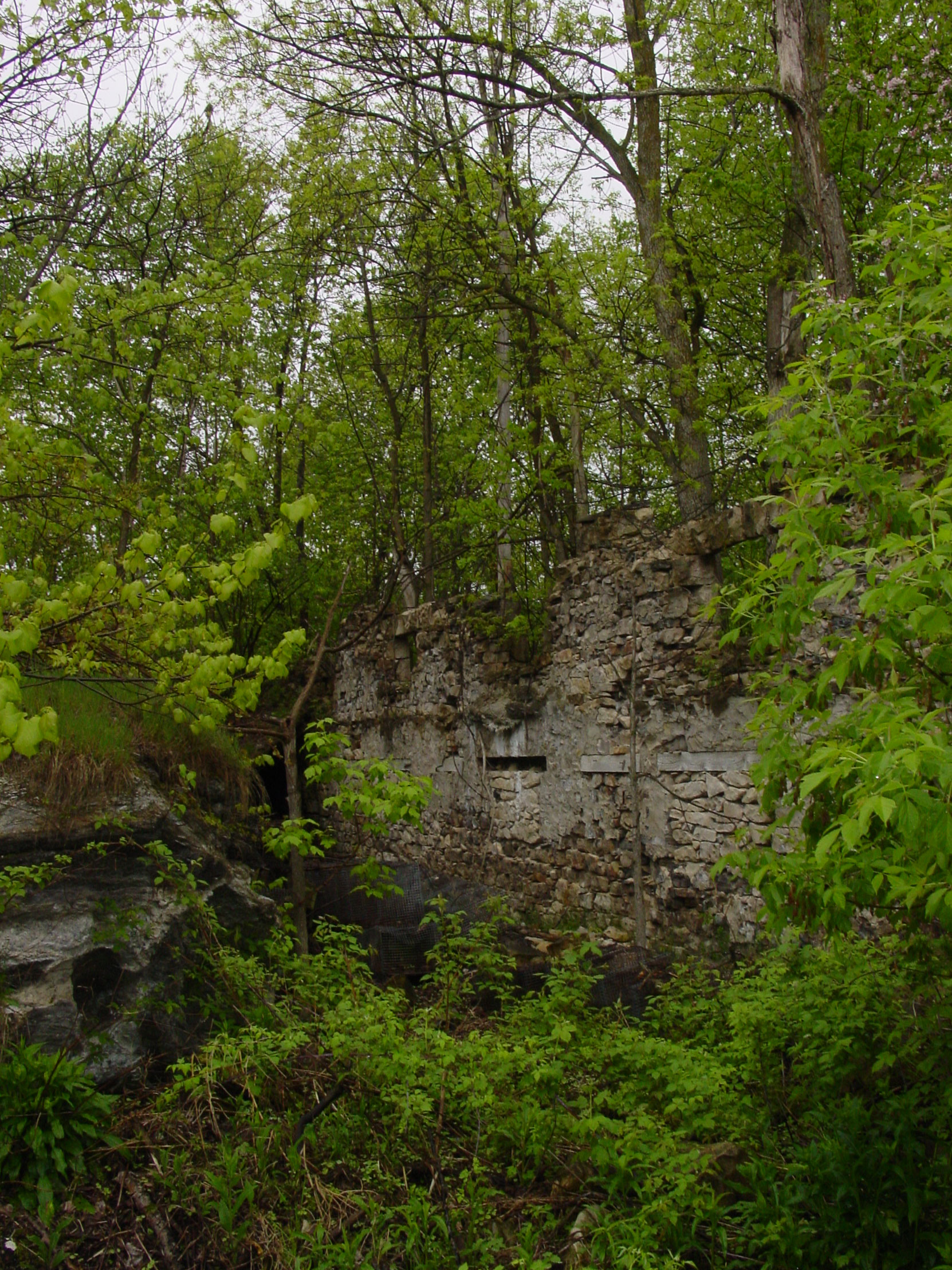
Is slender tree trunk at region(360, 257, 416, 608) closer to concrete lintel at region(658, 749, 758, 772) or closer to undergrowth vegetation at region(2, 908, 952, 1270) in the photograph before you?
concrete lintel at region(658, 749, 758, 772)

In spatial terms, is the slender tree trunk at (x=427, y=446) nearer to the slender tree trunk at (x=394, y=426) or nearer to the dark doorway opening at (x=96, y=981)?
the slender tree trunk at (x=394, y=426)

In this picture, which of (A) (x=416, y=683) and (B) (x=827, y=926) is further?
(A) (x=416, y=683)

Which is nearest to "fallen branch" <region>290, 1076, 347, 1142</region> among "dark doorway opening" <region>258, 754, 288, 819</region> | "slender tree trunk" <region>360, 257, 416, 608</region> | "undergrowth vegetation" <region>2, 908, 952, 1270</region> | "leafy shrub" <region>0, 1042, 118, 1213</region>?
"undergrowth vegetation" <region>2, 908, 952, 1270</region>

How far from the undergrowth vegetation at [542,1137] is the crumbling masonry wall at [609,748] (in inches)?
68.8

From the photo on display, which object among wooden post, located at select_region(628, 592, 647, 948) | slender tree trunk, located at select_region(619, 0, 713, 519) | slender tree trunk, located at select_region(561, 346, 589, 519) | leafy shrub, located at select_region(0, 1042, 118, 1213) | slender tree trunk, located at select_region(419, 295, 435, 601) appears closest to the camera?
leafy shrub, located at select_region(0, 1042, 118, 1213)

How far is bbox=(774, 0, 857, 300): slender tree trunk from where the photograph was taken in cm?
607

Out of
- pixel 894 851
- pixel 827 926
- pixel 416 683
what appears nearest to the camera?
pixel 894 851

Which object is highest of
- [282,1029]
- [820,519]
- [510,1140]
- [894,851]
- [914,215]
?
[914,215]

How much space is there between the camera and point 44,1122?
125 inches

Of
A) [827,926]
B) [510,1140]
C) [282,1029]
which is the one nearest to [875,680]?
[827,926]

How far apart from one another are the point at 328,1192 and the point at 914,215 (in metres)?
4.05

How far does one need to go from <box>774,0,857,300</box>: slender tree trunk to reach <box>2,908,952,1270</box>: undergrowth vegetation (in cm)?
464

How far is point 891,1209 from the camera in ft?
9.30

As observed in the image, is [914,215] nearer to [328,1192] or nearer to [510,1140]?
[510,1140]
